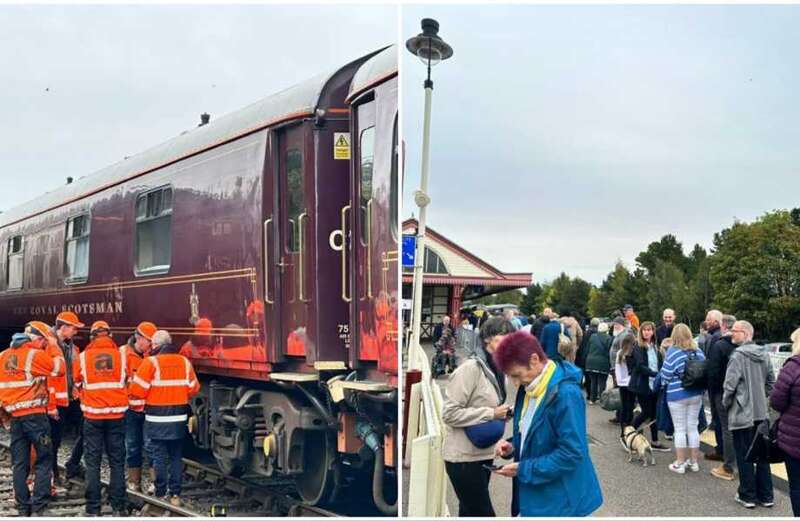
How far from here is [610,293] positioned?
93.5m

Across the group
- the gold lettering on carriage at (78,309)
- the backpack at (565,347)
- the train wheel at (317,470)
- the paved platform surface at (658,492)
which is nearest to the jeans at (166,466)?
the train wheel at (317,470)

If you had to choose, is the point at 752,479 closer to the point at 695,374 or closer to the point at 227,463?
the point at 695,374

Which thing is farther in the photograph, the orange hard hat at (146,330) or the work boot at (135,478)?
the work boot at (135,478)

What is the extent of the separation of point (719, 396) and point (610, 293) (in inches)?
3511

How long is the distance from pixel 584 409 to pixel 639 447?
4.78 meters

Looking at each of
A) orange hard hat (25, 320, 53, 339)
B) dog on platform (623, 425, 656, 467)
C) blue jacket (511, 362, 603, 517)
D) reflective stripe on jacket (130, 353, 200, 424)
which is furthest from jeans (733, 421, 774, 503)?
orange hard hat (25, 320, 53, 339)

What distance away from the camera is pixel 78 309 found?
984 cm

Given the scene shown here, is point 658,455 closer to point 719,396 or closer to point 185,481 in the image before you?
point 719,396

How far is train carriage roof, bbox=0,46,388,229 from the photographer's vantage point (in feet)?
19.6

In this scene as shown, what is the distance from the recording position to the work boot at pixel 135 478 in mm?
7541

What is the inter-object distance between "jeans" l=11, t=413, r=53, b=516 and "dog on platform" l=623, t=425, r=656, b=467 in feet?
18.8

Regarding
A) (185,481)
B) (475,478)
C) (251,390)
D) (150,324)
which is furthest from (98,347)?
(475,478)

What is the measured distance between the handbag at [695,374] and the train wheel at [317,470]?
142 inches

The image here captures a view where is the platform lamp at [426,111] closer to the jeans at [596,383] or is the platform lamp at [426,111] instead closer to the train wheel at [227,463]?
the train wheel at [227,463]
